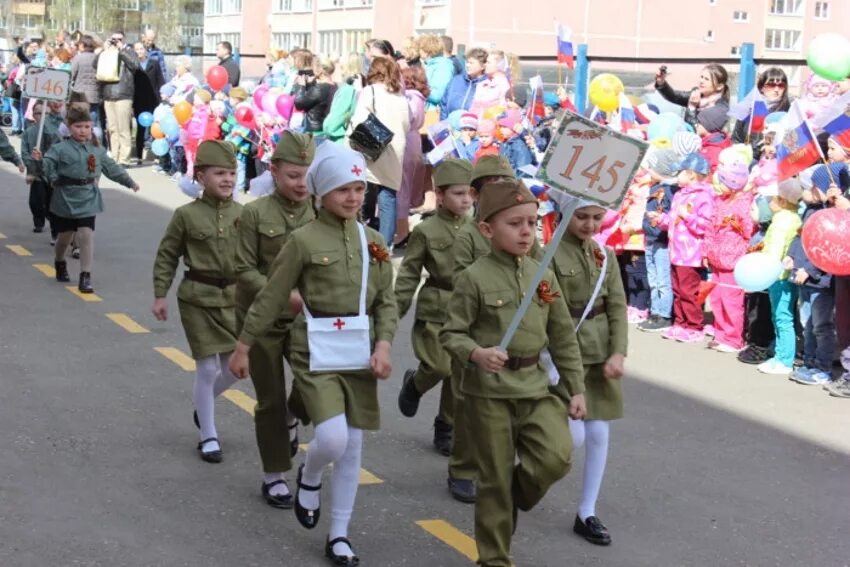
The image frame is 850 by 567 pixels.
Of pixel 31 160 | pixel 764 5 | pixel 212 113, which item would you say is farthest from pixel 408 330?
pixel 764 5

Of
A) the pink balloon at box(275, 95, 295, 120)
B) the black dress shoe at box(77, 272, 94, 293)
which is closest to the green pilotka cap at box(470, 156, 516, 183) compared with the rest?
the black dress shoe at box(77, 272, 94, 293)

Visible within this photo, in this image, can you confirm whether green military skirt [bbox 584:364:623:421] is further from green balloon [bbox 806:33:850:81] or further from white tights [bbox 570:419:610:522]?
green balloon [bbox 806:33:850:81]

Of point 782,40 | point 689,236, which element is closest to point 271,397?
point 689,236

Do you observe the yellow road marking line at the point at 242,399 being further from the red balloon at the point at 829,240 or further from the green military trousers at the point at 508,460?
the red balloon at the point at 829,240

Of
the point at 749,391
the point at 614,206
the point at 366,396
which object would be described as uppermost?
the point at 614,206

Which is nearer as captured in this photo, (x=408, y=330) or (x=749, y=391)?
(x=749, y=391)

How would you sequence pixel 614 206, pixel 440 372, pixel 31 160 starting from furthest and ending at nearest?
pixel 31 160
pixel 440 372
pixel 614 206

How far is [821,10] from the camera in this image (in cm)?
9356

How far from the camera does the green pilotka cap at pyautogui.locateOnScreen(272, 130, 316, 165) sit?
21.5ft

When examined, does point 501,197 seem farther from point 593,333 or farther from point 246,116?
point 246,116

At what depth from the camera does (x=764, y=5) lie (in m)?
89.0

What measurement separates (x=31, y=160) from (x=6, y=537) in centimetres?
847

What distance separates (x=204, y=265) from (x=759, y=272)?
169 inches

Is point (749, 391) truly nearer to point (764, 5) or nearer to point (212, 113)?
point (212, 113)
